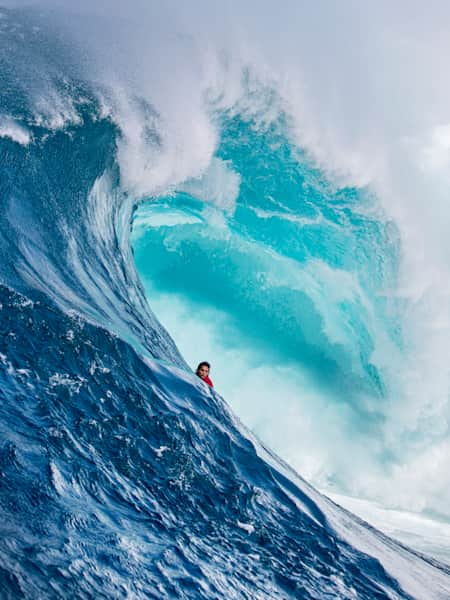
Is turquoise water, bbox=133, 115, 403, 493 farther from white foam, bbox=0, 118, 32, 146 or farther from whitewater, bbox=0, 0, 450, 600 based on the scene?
white foam, bbox=0, 118, 32, 146

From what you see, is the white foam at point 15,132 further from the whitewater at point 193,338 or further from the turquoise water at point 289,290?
the turquoise water at point 289,290

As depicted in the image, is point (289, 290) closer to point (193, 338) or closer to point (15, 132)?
point (193, 338)

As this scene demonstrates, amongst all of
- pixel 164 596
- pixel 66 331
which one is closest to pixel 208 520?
pixel 164 596

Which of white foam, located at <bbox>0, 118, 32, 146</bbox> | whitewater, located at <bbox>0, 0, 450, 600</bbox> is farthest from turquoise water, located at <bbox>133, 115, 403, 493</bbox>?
white foam, located at <bbox>0, 118, 32, 146</bbox>

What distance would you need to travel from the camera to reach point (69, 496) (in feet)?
8.30

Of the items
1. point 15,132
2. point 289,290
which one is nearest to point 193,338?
point 289,290

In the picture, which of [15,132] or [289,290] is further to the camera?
[289,290]

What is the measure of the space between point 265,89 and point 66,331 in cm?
898

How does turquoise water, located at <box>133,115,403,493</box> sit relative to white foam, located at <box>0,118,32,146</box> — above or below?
above

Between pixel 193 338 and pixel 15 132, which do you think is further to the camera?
pixel 193 338

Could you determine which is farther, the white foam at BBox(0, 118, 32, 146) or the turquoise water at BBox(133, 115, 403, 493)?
the turquoise water at BBox(133, 115, 403, 493)

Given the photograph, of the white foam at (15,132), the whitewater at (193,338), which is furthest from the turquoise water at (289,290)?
the white foam at (15,132)

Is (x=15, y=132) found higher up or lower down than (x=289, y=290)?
lower down

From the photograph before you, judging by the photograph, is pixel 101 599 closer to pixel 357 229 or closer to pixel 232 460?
pixel 232 460
